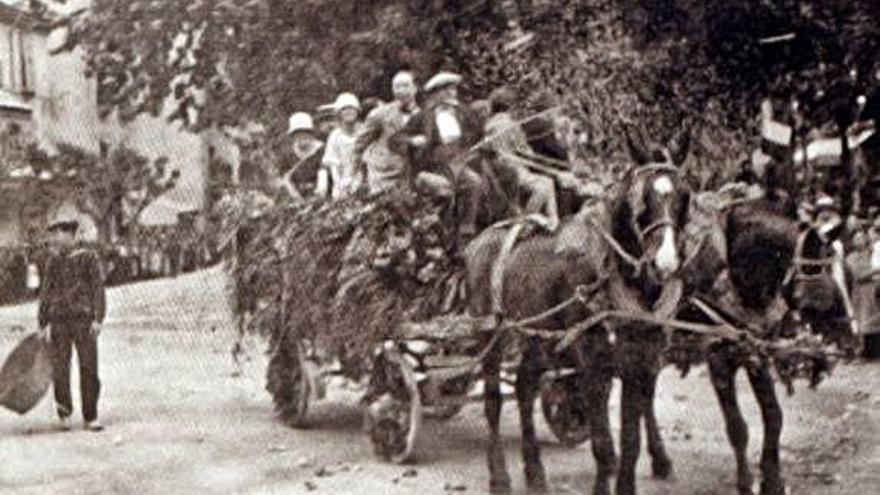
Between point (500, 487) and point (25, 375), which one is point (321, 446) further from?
point (25, 375)

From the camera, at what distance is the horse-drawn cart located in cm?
930

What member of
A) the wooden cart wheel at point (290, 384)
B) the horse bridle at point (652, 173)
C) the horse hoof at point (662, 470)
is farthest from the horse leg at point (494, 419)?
the wooden cart wheel at point (290, 384)

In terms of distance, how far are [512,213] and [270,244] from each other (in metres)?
2.26

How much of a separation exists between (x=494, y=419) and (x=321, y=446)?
1965 mm

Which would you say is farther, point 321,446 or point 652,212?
point 321,446

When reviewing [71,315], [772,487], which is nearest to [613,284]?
[772,487]

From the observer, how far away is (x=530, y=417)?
9031mm

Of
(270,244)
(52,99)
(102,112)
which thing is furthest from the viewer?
(52,99)

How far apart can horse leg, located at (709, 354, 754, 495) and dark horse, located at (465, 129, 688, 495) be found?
0.50 meters

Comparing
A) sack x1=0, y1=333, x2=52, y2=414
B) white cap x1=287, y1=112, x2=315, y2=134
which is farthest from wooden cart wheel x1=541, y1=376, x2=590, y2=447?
sack x1=0, y1=333, x2=52, y2=414

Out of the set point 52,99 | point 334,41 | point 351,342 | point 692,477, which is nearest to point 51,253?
point 351,342

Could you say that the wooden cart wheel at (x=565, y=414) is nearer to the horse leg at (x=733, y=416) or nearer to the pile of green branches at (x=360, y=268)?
the pile of green branches at (x=360, y=268)

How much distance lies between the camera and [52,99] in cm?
2883

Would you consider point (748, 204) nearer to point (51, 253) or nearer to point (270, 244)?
point (270, 244)
